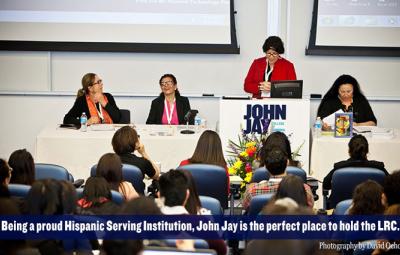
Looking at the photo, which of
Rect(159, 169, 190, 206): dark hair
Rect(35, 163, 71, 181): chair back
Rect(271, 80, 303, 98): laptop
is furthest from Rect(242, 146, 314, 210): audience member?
Rect(271, 80, 303, 98): laptop

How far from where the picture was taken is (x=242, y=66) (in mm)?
9688

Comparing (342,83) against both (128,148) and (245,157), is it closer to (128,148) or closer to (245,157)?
(245,157)

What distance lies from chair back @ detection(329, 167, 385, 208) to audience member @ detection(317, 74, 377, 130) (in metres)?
2.45

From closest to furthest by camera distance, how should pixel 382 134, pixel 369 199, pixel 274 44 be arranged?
1. pixel 369 199
2. pixel 382 134
3. pixel 274 44

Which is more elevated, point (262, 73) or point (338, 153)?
point (262, 73)

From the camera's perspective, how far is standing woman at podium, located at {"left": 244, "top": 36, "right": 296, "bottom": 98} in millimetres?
8547

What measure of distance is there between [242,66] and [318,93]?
95cm

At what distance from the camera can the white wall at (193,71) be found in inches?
380

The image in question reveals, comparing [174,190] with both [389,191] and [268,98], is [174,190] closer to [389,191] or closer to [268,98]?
[389,191]

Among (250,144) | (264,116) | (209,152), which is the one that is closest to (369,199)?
(209,152)

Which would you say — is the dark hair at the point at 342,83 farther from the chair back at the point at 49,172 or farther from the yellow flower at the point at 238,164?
the chair back at the point at 49,172

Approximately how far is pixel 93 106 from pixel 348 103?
2625 mm

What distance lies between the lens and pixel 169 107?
868 cm

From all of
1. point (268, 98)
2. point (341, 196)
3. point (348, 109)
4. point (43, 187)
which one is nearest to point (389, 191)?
point (341, 196)
